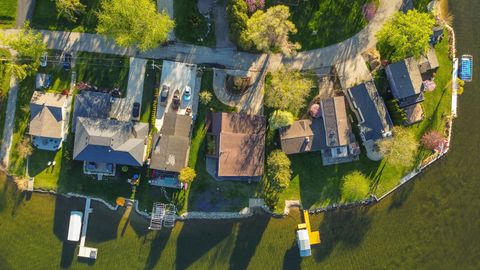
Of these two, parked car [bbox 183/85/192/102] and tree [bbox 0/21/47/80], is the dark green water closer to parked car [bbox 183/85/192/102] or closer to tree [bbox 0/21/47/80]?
parked car [bbox 183/85/192/102]

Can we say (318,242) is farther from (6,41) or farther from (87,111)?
(6,41)

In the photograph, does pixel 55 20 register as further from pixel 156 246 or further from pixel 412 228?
pixel 412 228

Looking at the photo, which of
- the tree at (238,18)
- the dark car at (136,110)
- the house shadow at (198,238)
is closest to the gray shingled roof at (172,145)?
the dark car at (136,110)

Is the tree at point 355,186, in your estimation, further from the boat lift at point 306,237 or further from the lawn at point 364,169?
the boat lift at point 306,237

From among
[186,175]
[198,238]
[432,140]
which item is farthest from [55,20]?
[432,140]

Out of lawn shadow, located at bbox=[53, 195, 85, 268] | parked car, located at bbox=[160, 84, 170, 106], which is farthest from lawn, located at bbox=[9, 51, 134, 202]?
parked car, located at bbox=[160, 84, 170, 106]

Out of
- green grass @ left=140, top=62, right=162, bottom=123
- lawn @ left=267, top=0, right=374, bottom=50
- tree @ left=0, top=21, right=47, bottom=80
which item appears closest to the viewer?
tree @ left=0, top=21, right=47, bottom=80

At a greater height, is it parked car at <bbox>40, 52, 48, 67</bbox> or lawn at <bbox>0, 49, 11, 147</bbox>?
parked car at <bbox>40, 52, 48, 67</bbox>
